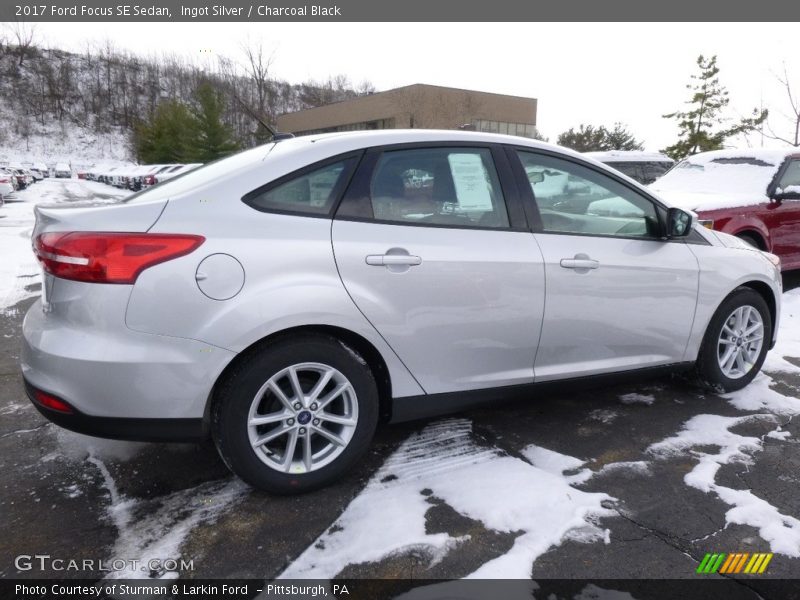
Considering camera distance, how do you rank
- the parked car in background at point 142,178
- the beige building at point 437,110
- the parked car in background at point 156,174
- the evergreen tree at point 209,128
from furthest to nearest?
1. the beige building at point 437,110
2. the evergreen tree at point 209,128
3. the parked car in background at point 142,178
4. the parked car in background at point 156,174

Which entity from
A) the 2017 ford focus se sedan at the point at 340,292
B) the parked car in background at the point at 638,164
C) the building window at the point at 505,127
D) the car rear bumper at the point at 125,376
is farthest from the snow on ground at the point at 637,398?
the building window at the point at 505,127

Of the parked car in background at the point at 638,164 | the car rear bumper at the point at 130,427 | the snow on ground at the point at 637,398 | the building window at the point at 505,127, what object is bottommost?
the snow on ground at the point at 637,398

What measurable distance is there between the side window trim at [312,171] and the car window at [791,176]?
6.42m

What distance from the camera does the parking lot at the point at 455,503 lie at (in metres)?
2.07

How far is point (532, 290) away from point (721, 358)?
1.76m

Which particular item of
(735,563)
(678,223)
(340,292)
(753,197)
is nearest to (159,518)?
(340,292)

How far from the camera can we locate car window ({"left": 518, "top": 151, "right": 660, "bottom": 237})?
2963 mm

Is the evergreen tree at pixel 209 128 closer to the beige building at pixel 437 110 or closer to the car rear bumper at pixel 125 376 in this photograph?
the beige building at pixel 437 110

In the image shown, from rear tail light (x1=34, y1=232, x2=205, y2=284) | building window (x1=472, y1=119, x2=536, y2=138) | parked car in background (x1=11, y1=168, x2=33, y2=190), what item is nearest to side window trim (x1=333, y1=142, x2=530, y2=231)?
rear tail light (x1=34, y1=232, x2=205, y2=284)

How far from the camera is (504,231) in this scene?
277 cm

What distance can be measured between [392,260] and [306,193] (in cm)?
48

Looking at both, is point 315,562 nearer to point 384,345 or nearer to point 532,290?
point 384,345

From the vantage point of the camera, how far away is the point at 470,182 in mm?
2812

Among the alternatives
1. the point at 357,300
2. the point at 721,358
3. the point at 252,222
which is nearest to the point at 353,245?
the point at 357,300
